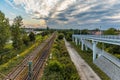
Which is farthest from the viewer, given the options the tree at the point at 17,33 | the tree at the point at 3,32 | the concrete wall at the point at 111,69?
the tree at the point at 17,33

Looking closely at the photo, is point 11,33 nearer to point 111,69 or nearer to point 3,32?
point 3,32

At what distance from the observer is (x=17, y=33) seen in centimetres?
8100

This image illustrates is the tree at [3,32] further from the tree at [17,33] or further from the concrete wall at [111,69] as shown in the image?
the concrete wall at [111,69]

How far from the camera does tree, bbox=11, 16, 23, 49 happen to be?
Answer: 78144mm

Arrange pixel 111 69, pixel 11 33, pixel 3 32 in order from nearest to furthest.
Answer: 1. pixel 111 69
2. pixel 3 32
3. pixel 11 33

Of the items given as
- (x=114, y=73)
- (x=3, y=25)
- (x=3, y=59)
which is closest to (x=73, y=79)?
(x=114, y=73)

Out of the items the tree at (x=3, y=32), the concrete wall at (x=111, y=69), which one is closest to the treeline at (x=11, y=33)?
the tree at (x=3, y=32)

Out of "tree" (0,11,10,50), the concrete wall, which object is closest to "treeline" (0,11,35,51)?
"tree" (0,11,10,50)

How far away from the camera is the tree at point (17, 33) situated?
78144 millimetres

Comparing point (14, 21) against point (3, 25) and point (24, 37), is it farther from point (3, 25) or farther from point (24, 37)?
point (3, 25)

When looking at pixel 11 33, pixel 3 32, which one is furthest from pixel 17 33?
pixel 3 32

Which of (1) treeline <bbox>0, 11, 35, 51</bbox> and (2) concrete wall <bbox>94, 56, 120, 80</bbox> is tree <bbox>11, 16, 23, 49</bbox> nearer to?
(1) treeline <bbox>0, 11, 35, 51</bbox>

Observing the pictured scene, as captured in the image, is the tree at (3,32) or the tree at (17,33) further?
the tree at (17,33)

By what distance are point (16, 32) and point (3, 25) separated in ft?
63.4
